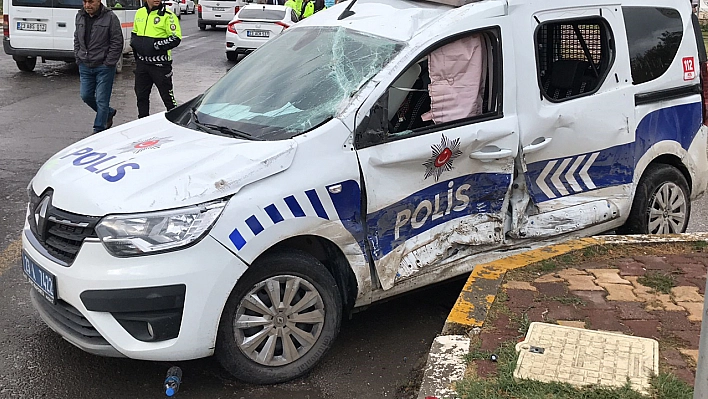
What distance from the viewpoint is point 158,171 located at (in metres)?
3.74

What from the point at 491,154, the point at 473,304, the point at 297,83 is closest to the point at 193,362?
the point at 473,304

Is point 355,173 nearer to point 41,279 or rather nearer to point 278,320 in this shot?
point 278,320

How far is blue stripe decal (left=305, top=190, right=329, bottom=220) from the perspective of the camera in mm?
3805

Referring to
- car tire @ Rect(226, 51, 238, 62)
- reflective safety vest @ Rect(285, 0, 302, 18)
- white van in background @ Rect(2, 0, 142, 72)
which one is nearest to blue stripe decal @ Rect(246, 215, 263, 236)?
white van in background @ Rect(2, 0, 142, 72)

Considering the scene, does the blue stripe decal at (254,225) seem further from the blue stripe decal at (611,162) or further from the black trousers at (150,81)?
the black trousers at (150,81)

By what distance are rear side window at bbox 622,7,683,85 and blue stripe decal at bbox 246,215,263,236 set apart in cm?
289

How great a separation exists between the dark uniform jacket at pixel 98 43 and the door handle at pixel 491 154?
5.79 m

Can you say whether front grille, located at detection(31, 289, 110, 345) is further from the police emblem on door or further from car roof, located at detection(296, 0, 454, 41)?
car roof, located at detection(296, 0, 454, 41)

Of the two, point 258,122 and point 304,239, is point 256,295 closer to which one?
point 304,239

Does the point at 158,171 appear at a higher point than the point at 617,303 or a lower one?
higher

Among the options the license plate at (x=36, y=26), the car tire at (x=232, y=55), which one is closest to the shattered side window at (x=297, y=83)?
the license plate at (x=36, y=26)

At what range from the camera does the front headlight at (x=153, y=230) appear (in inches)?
137

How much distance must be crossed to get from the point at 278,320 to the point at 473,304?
1056 millimetres

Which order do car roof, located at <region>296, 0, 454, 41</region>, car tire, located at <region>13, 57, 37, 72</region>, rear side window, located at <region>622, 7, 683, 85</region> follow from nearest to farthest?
car roof, located at <region>296, 0, 454, 41</region> → rear side window, located at <region>622, 7, 683, 85</region> → car tire, located at <region>13, 57, 37, 72</region>
